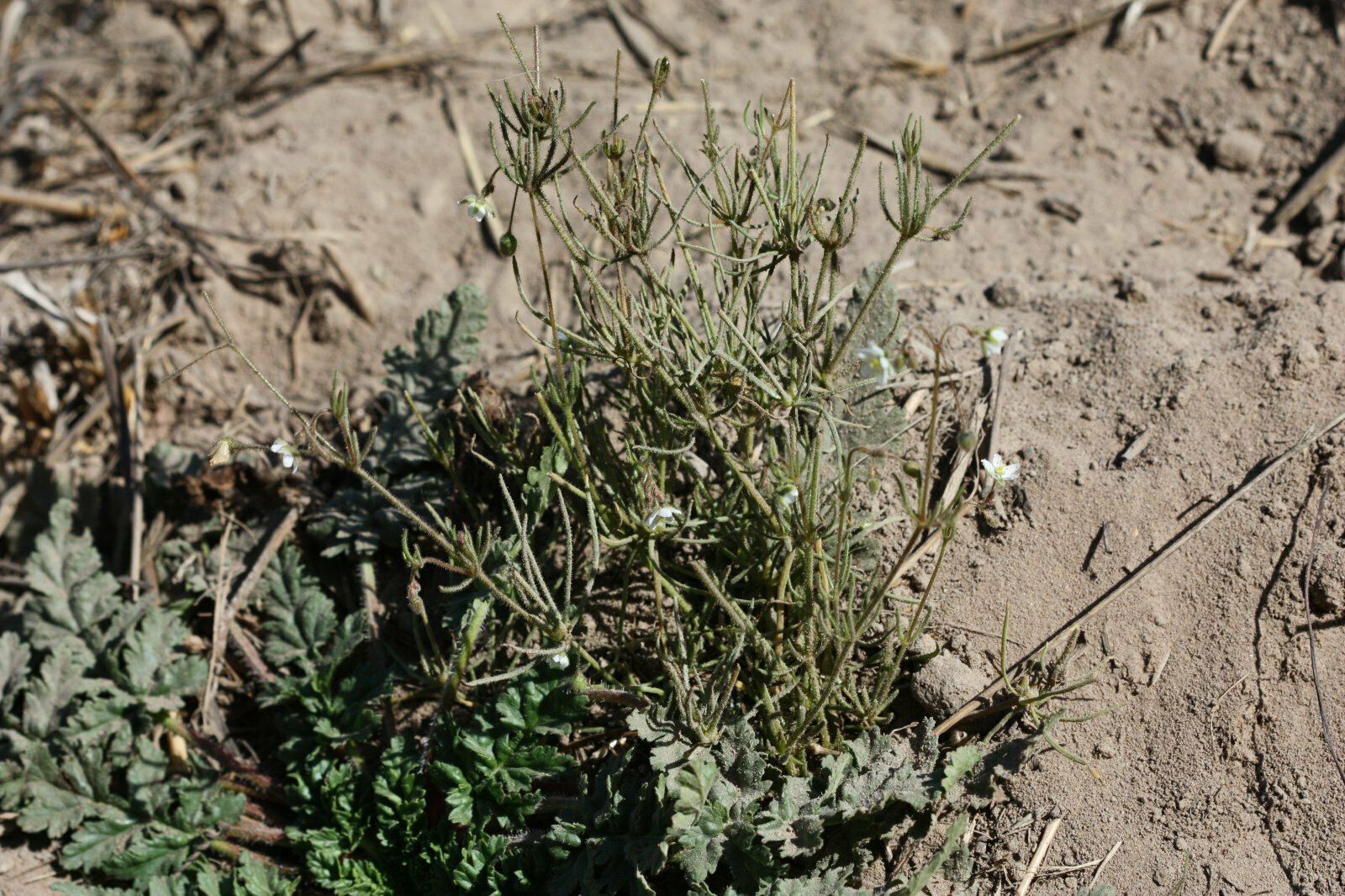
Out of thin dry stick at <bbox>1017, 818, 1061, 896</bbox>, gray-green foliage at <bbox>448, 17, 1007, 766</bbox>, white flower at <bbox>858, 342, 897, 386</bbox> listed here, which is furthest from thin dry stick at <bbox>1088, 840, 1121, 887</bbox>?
white flower at <bbox>858, 342, 897, 386</bbox>

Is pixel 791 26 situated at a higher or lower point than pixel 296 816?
higher

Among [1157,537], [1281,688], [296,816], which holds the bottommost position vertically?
[296,816]

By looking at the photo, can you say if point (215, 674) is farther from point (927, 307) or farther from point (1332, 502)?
point (1332, 502)

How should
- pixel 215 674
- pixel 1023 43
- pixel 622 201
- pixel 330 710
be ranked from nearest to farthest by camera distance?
pixel 622 201
pixel 330 710
pixel 215 674
pixel 1023 43

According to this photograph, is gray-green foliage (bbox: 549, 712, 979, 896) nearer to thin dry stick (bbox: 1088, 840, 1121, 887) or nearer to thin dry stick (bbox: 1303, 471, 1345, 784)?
thin dry stick (bbox: 1088, 840, 1121, 887)

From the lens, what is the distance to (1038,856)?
2.70 meters

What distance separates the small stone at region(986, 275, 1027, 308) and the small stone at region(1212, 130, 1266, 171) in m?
1.18

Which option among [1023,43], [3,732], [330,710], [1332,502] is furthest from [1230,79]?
[3,732]

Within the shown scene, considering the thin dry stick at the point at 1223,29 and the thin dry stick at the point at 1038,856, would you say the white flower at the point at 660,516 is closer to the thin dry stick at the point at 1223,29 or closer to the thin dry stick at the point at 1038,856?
the thin dry stick at the point at 1038,856

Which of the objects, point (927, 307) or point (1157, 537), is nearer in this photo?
point (1157, 537)

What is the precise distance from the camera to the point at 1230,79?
14.6 ft

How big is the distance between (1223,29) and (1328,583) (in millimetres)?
2803

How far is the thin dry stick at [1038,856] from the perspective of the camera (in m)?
2.69

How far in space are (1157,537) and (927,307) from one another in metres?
1.12
